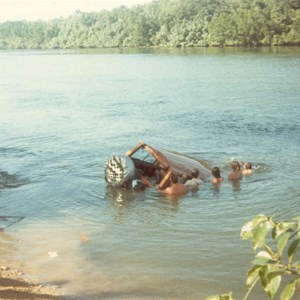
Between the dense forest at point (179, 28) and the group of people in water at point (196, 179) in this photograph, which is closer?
the group of people in water at point (196, 179)

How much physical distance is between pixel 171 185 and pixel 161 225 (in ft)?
7.98

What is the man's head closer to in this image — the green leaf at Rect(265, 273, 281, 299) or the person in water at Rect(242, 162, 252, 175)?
the person in water at Rect(242, 162, 252, 175)

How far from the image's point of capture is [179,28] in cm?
11562

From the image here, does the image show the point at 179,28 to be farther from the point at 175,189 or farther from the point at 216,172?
the point at 175,189

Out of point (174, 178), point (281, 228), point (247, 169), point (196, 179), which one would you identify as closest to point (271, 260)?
point (281, 228)

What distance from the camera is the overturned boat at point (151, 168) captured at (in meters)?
13.8

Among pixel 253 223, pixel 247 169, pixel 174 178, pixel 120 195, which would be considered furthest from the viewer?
pixel 247 169

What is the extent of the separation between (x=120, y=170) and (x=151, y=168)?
135cm

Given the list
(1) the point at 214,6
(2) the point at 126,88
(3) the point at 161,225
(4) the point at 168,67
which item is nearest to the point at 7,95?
(2) the point at 126,88

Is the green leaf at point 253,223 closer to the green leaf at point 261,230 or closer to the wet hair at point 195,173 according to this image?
the green leaf at point 261,230

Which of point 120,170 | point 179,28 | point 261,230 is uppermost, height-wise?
point 179,28

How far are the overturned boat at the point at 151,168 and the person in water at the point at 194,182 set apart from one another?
0.16 metres

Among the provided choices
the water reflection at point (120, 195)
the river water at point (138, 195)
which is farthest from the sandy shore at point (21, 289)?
the water reflection at point (120, 195)

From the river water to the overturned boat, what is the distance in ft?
1.47
